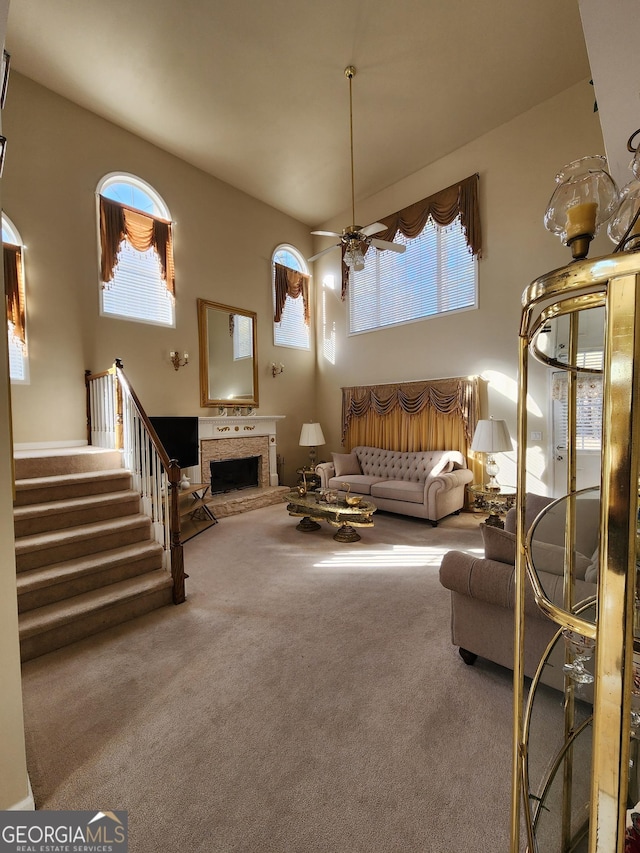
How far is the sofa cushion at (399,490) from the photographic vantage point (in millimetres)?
5152

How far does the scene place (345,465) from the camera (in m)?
6.46

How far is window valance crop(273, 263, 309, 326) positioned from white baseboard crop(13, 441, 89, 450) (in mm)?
3954

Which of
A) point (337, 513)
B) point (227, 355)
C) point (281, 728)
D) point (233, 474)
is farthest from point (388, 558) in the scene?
point (227, 355)

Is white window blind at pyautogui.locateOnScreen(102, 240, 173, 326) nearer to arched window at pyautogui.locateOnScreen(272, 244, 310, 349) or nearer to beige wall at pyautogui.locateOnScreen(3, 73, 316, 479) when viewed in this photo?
beige wall at pyautogui.locateOnScreen(3, 73, 316, 479)

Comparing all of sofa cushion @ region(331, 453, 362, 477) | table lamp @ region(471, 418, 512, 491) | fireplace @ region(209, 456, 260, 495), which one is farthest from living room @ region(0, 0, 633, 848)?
sofa cushion @ region(331, 453, 362, 477)

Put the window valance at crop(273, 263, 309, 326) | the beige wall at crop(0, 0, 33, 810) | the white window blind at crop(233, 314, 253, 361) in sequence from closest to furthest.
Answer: the beige wall at crop(0, 0, 33, 810), the white window blind at crop(233, 314, 253, 361), the window valance at crop(273, 263, 309, 326)

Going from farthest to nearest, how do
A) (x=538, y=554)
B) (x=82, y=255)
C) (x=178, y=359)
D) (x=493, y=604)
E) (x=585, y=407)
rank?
(x=178, y=359) < (x=82, y=255) < (x=585, y=407) < (x=493, y=604) < (x=538, y=554)

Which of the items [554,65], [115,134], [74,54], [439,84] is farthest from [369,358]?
[74,54]

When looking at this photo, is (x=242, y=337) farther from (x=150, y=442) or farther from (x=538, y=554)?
(x=538, y=554)

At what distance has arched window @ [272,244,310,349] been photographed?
720 centimetres

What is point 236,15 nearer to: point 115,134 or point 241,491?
point 115,134

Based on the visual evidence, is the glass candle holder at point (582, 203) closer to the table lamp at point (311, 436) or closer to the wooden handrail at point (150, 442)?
the wooden handrail at point (150, 442)

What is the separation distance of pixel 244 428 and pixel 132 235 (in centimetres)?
321

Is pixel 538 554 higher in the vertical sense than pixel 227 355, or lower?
lower
